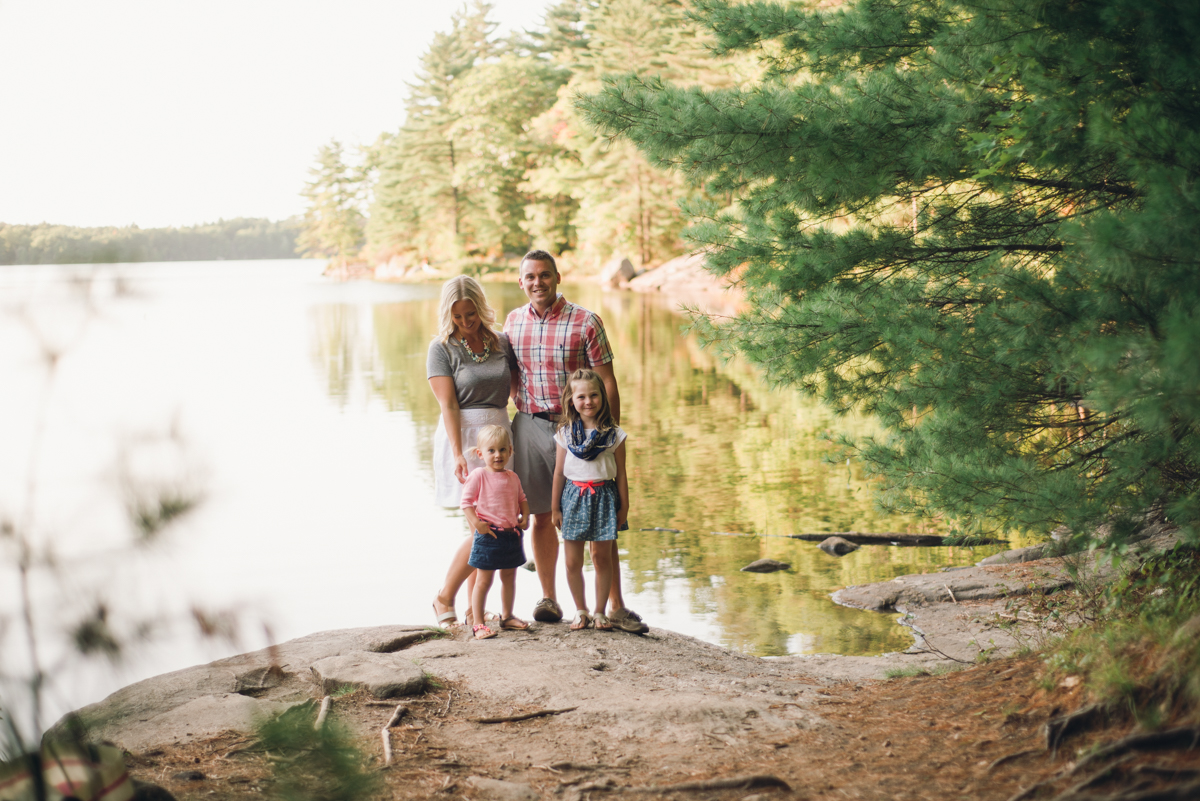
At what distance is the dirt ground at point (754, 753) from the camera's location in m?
2.67

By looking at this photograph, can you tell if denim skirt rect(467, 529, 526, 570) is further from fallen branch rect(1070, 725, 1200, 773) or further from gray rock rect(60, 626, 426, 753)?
fallen branch rect(1070, 725, 1200, 773)

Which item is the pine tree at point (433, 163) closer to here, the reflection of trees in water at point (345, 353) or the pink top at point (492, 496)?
the reflection of trees in water at point (345, 353)

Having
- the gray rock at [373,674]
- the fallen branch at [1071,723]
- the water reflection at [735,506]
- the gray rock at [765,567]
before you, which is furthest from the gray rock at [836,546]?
the fallen branch at [1071,723]

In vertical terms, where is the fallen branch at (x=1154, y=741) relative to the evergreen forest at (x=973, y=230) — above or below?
below

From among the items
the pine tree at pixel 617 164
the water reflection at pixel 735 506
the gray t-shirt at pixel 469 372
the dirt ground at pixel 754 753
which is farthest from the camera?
the pine tree at pixel 617 164

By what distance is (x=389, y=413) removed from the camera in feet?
45.4

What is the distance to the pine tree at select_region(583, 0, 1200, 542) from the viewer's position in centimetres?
295

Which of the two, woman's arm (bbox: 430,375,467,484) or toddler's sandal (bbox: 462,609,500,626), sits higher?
woman's arm (bbox: 430,375,467,484)

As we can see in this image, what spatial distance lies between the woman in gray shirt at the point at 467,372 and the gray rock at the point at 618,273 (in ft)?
115

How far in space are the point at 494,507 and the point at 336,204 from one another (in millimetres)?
64805

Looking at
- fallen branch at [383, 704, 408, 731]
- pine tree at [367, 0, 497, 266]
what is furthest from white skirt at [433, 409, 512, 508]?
pine tree at [367, 0, 497, 266]

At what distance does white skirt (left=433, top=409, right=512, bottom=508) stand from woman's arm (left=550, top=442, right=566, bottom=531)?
0.24 metres

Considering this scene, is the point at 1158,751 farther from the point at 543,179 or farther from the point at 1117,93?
the point at 543,179

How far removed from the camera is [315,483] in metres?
10.1
